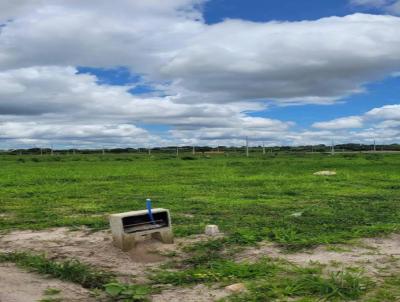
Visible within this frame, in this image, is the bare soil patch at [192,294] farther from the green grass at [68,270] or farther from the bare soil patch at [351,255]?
the bare soil patch at [351,255]

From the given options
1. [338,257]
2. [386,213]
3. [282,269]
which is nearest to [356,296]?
[282,269]

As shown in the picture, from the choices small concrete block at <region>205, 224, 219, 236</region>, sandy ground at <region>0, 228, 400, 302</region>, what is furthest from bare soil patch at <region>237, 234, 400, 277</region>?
small concrete block at <region>205, 224, 219, 236</region>

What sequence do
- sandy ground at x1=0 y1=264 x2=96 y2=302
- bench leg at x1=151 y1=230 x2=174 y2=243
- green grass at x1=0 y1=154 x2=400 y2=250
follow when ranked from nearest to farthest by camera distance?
sandy ground at x1=0 y1=264 x2=96 y2=302 < bench leg at x1=151 y1=230 x2=174 y2=243 < green grass at x1=0 y1=154 x2=400 y2=250

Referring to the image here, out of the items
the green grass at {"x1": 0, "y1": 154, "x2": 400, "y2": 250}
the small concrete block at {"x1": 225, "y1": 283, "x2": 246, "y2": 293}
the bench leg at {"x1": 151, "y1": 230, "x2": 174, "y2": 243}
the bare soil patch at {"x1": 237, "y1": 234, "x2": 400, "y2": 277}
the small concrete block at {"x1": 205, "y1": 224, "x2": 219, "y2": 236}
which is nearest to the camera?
the small concrete block at {"x1": 225, "y1": 283, "x2": 246, "y2": 293}

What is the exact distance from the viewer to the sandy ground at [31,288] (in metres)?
5.08

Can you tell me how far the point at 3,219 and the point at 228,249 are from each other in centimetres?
541

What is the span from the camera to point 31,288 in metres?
5.41

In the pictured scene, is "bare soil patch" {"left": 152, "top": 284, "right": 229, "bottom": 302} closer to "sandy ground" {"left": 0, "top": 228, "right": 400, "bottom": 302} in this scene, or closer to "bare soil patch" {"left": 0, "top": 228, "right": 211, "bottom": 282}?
"sandy ground" {"left": 0, "top": 228, "right": 400, "bottom": 302}

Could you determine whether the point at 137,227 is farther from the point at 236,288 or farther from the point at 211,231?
the point at 236,288

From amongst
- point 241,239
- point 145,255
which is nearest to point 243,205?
point 241,239

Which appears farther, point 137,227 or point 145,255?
point 137,227

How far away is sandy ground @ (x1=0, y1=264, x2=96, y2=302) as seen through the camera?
508 cm

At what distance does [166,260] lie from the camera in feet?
22.5

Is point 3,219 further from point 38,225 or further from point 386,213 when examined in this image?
point 386,213
